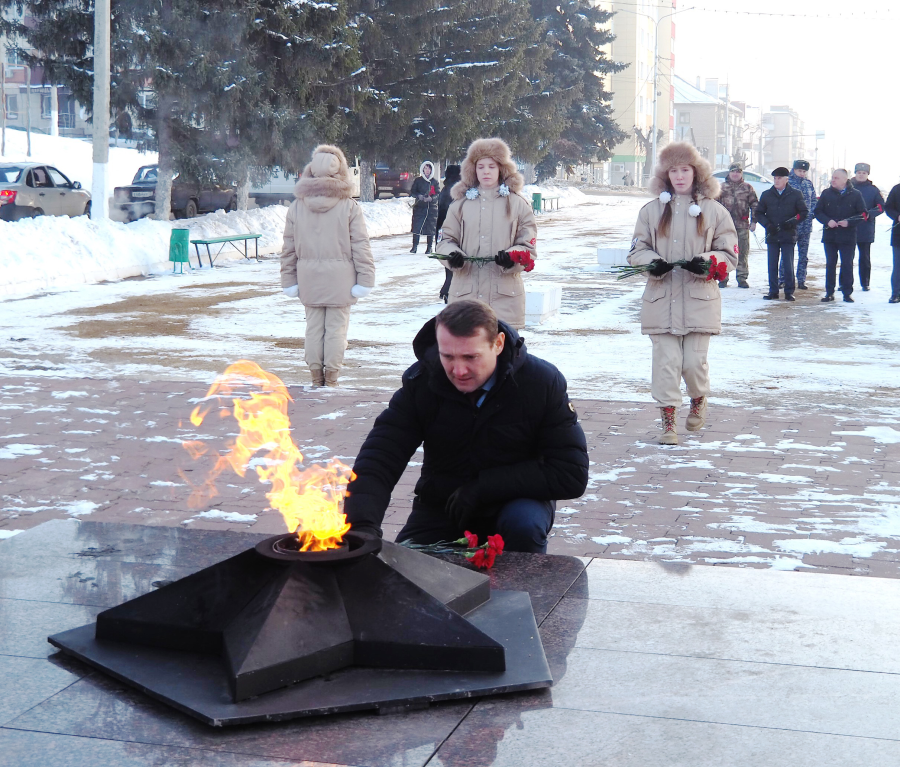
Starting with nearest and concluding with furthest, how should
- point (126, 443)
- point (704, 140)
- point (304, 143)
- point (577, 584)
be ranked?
point (577, 584), point (126, 443), point (304, 143), point (704, 140)

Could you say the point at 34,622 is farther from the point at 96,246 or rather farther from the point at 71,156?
the point at 71,156

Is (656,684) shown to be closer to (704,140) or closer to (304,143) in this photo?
(304,143)

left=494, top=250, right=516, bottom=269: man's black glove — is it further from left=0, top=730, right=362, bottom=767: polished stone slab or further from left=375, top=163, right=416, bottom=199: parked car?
left=375, top=163, right=416, bottom=199: parked car

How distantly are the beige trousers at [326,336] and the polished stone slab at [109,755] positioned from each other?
6.61 m

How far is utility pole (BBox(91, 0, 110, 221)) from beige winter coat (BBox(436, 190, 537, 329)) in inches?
511

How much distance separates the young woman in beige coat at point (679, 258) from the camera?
7.52 metres

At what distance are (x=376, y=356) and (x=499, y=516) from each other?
6879mm

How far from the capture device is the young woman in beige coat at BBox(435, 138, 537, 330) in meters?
8.38

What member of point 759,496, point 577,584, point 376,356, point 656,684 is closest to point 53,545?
point 577,584

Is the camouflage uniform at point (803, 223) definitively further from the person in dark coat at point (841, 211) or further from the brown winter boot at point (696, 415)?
the brown winter boot at point (696, 415)

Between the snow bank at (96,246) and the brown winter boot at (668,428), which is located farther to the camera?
the snow bank at (96,246)

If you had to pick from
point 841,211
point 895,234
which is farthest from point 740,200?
point 895,234

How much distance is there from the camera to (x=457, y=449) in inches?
166

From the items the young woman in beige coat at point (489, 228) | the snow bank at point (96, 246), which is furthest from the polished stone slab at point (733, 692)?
the snow bank at point (96, 246)
